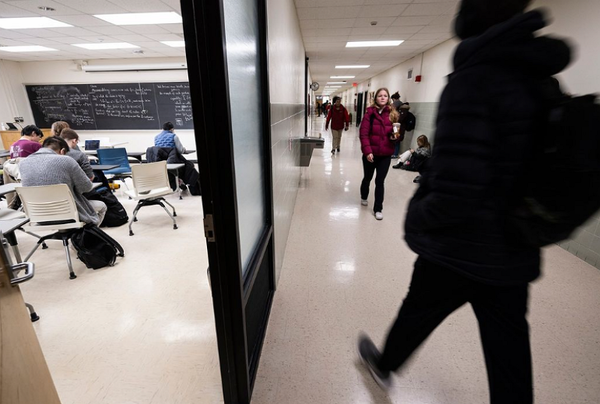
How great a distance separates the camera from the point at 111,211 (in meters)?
3.66

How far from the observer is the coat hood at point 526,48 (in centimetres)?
75

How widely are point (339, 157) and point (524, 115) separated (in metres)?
7.21

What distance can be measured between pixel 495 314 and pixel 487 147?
0.56 m

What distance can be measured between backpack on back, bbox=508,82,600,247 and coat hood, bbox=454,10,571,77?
67 mm

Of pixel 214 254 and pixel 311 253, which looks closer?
pixel 214 254

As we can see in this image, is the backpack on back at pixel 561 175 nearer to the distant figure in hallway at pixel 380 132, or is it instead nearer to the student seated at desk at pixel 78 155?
the distant figure in hallway at pixel 380 132

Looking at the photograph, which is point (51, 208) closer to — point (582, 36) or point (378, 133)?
point (378, 133)

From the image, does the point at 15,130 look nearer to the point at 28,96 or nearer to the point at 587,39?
the point at 28,96

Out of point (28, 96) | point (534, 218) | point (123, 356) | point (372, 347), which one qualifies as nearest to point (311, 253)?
point (372, 347)

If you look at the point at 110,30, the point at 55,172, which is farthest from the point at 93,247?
the point at 110,30

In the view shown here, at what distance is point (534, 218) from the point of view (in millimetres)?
800

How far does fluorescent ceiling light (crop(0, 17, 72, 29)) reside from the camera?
446 cm

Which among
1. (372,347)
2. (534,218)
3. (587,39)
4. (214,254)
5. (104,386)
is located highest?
(587,39)

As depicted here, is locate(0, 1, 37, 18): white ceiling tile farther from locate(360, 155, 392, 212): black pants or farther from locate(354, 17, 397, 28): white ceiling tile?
locate(360, 155, 392, 212): black pants
